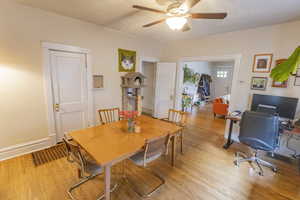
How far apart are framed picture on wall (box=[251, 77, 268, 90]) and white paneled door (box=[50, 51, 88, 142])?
376 cm

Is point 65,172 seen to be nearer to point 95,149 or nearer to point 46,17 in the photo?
point 95,149

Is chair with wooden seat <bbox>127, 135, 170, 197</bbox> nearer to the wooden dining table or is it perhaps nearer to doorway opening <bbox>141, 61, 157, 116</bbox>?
the wooden dining table

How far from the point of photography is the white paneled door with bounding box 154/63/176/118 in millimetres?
4477

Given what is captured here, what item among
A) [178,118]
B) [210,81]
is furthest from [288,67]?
[210,81]

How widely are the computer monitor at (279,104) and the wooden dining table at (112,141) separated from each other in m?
1.93

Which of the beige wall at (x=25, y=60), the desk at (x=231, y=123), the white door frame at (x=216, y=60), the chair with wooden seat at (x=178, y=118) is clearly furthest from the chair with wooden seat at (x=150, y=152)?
the white door frame at (x=216, y=60)

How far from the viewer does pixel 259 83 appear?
2990 mm

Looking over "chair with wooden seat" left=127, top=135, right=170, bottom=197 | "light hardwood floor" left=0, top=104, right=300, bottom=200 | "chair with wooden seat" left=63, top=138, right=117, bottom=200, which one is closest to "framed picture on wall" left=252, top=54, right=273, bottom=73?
"light hardwood floor" left=0, top=104, right=300, bottom=200

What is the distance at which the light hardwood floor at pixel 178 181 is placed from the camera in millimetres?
1781

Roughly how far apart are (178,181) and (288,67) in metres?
2.10

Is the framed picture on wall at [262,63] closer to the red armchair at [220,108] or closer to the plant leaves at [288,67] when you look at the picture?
the plant leaves at [288,67]

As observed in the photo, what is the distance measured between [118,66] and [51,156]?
2.42m

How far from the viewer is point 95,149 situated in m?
1.53

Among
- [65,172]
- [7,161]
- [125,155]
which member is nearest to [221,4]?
[125,155]
